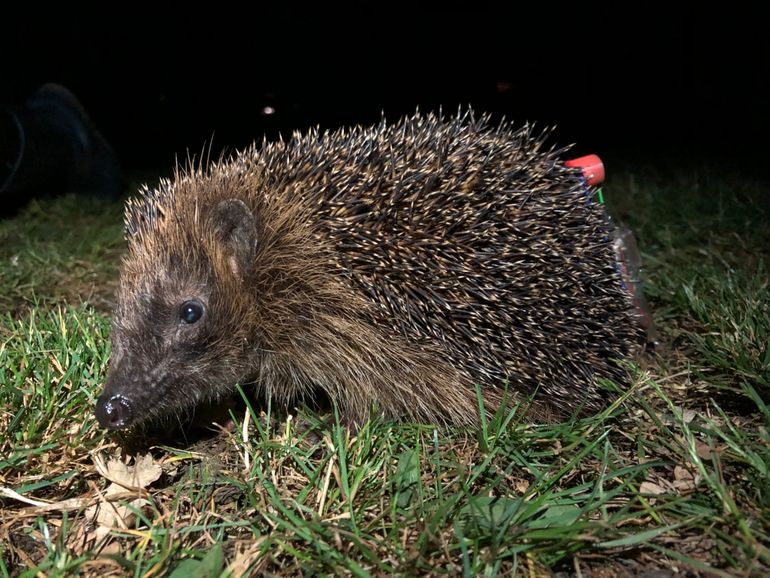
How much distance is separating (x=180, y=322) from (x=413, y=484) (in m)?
1.19

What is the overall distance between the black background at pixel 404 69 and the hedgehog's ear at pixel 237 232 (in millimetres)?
3892

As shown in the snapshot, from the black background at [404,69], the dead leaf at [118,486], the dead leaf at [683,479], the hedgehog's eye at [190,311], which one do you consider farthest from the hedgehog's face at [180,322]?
the black background at [404,69]

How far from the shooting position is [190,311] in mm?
2506

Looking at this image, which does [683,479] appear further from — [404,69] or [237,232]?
[404,69]

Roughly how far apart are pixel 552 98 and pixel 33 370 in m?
8.20

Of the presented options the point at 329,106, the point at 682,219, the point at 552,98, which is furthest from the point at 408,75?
the point at 682,219

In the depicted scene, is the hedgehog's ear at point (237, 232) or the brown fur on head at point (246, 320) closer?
the brown fur on head at point (246, 320)

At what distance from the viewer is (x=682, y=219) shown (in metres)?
4.88

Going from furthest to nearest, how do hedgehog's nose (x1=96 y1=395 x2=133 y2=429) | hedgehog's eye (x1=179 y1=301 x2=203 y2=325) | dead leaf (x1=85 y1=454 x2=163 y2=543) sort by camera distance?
hedgehog's eye (x1=179 y1=301 x2=203 y2=325) < hedgehog's nose (x1=96 y1=395 x2=133 y2=429) < dead leaf (x1=85 y1=454 x2=163 y2=543)

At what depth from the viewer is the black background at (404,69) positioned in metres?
7.18

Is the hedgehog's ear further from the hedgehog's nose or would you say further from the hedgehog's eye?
the hedgehog's nose

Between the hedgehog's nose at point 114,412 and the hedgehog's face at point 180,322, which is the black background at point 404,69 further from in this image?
the hedgehog's nose at point 114,412

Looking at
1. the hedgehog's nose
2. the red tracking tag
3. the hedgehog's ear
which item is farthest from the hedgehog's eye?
the red tracking tag

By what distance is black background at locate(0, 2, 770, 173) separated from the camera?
718cm
